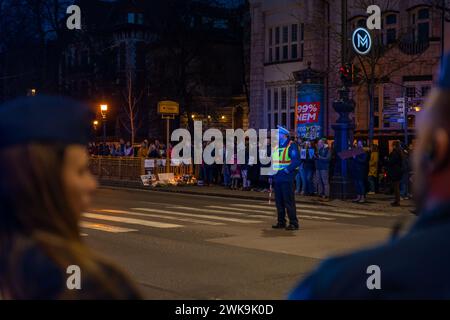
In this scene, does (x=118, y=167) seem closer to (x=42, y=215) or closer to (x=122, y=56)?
(x=122, y=56)

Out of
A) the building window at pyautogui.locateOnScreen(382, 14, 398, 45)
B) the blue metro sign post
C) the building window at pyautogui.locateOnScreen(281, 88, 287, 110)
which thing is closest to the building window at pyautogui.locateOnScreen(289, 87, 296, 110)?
the building window at pyautogui.locateOnScreen(281, 88, 287, 110)

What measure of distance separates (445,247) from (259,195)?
65.8 feet

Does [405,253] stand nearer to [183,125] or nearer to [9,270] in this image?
[9,270]

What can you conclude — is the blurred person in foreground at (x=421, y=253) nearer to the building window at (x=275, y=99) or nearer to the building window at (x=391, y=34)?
the building window at (x=391, y=34)

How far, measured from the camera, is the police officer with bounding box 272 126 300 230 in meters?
12.3

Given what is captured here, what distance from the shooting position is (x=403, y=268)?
1.46m

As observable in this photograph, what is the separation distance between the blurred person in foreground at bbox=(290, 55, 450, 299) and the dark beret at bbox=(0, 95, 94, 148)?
0.79 m

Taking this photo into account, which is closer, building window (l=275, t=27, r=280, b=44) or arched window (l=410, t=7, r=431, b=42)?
arched window (l=410, t=7, r=431, b=42)

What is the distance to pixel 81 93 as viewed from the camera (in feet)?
159

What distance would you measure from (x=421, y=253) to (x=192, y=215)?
542 inches

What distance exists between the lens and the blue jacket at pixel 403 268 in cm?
146

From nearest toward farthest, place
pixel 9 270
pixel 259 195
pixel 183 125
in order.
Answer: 1. pixel 9 270
2. pixel 259 195
3. pixel 183 125

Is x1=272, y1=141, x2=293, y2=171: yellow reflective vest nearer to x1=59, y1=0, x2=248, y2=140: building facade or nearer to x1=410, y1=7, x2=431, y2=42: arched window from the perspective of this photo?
x1=410, y1=7, x2=431, y2=42: arched window

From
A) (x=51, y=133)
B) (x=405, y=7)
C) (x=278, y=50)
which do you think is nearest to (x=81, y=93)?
(x=278, y=50)
